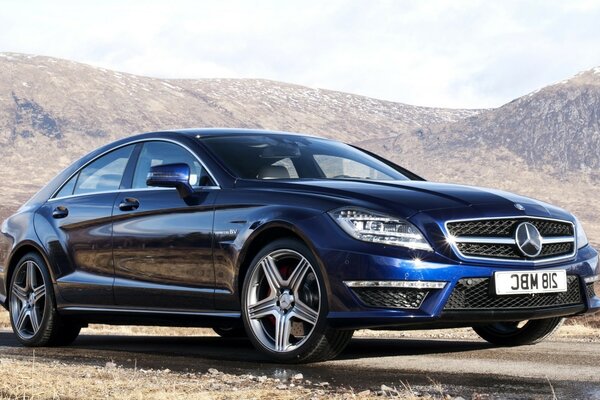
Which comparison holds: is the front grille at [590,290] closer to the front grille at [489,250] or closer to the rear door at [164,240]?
the front grille at [489,250]

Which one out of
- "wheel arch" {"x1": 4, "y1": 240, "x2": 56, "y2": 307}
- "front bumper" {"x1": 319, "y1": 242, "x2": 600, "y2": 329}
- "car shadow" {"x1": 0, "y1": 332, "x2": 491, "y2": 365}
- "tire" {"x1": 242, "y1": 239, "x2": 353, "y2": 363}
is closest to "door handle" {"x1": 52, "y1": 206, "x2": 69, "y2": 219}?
"wheel arch" {"x1": 4, "y1": 240, "x2": 56, "y2": 307}

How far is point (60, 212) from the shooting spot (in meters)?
8.90

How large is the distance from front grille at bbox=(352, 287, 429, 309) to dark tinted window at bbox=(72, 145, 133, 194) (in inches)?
109

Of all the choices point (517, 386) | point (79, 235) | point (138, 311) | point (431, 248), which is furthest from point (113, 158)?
point (517, 386)

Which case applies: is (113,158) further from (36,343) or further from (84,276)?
(36,343)

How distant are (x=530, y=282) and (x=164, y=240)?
2563 mm

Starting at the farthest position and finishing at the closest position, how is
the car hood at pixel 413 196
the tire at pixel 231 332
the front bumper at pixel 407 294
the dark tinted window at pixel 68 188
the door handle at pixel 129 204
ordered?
the tire at pixel 231 332 → the dark tinted window at pixel 68 188 → the door handle at pixel 129 204 → the car hood at pixel 413 196 → the front bumper at pixel 407 294

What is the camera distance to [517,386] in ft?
18.9

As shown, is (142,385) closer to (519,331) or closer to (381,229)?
(381,229)

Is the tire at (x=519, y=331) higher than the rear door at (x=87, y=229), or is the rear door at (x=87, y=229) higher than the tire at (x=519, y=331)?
the rear door at (x=87, y=229)

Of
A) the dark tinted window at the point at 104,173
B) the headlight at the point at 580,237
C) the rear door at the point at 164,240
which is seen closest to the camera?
the headlight at the point at 580,237

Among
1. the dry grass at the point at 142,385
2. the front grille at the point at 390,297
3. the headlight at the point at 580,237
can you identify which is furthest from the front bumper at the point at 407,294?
the headlight at the point at 580,237

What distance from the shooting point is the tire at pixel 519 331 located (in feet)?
25.5

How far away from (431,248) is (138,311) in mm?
2516
